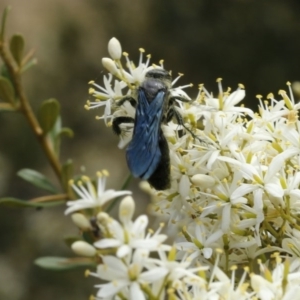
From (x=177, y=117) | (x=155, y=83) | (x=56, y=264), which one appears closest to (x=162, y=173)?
(x=177, y=117)

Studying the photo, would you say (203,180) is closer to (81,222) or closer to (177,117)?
(177,117)

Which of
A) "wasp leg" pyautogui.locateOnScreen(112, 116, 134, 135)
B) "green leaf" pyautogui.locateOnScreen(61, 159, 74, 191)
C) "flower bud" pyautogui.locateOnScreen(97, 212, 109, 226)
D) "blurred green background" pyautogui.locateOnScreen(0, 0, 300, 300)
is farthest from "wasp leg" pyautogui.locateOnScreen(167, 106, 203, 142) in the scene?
"blurred green background" pyautogui.locateOnScreen(0, 0, 300, 300)

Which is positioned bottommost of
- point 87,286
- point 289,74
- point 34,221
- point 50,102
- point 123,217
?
point 87,286

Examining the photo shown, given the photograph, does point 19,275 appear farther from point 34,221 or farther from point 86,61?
point 86,61

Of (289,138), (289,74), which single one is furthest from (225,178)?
(289,74)

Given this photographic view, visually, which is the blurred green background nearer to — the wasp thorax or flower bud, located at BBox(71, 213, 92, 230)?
the wasp thorax
